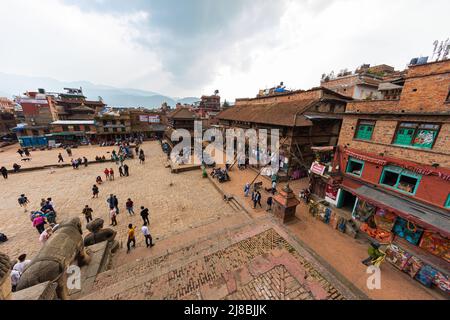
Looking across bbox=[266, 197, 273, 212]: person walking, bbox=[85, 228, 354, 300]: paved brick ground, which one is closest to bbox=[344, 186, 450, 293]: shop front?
bbox=[85, 228, 354, 300]: paved brick ground

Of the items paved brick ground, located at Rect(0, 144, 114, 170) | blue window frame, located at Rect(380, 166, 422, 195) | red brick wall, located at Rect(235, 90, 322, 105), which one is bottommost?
paved brick ground, located at Rect(0, 144, 114, 170)

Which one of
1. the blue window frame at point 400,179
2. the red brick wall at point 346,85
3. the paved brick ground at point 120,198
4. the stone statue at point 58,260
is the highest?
the red brick wall at point 346,85

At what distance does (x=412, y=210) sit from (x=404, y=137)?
12.8 feet

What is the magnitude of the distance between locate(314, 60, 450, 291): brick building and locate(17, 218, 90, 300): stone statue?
14424 mm

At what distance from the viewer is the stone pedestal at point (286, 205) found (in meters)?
10.5

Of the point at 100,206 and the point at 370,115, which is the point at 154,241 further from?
the point at 370,115

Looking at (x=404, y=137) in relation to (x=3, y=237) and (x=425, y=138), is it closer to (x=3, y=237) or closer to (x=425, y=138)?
(x=425, y=138)

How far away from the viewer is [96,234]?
914 cm

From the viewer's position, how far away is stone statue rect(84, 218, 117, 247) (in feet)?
29.9

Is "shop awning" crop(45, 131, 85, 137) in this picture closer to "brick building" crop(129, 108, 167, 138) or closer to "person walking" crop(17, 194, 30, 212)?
"brick building" crop(129, 108, 167, 138)

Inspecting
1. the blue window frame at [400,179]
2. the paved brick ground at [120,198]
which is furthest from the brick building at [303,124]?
the paved brick ground at [120,198]

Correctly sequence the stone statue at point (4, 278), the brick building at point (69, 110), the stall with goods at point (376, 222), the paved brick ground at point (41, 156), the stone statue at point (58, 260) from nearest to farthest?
the stone statue at point (4, 278) → the stone statue at point (58, 260) → the stall with goods at point (376, 222) → the paved brick ground at point (41, 156) → the brick building at point (69, 110)

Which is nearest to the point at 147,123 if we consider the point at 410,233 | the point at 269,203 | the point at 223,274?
the point at 269,203

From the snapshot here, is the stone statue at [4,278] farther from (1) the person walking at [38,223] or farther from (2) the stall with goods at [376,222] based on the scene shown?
(2) the stall with goods at [376,222]
